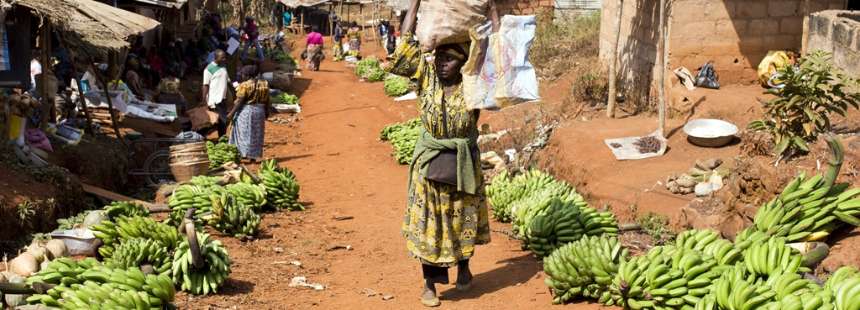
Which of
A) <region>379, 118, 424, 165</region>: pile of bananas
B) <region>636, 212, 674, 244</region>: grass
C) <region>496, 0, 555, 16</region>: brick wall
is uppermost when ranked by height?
<region>496, 0, 555, 16</region>: brick wall

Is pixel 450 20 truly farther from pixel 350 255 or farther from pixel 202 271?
pixel 350 255

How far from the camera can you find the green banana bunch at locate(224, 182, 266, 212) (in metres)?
10.3

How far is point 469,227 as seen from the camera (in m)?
6.85

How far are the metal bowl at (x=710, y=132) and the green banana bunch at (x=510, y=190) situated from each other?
2.34m

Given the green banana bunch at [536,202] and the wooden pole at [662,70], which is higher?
the wooden pole at [662,70]

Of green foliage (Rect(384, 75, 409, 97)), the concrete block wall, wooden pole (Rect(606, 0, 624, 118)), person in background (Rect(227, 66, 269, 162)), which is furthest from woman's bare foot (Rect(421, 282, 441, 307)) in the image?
green foliage (Rect(384, 75, 409, 97))

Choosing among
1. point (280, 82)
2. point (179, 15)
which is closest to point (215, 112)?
point (280, 82)

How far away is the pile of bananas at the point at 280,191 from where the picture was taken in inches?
419

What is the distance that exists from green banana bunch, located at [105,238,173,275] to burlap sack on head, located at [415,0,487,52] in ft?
8.30

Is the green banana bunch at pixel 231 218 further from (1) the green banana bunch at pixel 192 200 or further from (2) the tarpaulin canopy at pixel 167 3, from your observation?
(2) the tarpaulin canopy at pixel 167 3

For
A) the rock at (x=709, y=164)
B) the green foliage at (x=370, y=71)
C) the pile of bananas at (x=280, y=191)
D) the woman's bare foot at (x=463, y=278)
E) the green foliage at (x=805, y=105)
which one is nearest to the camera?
the woman's bare foot at (x=463, y=278)

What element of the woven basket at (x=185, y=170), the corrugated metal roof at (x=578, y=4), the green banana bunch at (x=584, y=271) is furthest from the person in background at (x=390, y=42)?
the green banana bunch at (x=584, y=271)

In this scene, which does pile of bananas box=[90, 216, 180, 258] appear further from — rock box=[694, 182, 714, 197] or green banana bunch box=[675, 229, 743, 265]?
rock box=[694, 182, 714, 197]

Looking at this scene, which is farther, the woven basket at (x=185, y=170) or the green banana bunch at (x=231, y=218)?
the woven basket at (x=185, y=170)
